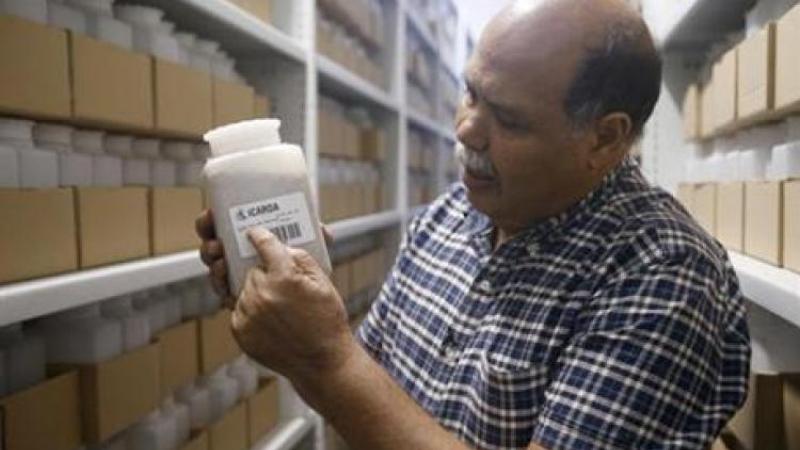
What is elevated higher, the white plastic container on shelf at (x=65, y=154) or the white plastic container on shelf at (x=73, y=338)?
the white plastic container on shelf at (x=65, y=154)

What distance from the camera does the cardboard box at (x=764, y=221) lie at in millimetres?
1238

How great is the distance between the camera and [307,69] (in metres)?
2.05

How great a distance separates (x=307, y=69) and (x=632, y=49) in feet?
3.74

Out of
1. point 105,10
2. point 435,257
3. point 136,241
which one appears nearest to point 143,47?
point 105,10

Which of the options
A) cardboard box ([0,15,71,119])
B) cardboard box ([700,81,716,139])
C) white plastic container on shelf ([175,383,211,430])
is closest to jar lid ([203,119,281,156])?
cardboard box ([0,15,71,119])

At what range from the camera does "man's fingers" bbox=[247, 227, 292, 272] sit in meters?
0.88

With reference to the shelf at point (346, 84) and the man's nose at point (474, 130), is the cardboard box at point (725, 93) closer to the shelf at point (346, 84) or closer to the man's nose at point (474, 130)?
the man's nose at point (474, 130)

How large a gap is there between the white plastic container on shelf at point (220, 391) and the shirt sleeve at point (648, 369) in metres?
0.90

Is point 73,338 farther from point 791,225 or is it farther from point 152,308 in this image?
point 791,225

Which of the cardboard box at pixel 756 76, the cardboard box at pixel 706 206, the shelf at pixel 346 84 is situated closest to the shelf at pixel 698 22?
the cardboard box at pixel 756 76

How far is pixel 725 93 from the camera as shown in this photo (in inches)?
63.3

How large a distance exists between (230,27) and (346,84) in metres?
0.86

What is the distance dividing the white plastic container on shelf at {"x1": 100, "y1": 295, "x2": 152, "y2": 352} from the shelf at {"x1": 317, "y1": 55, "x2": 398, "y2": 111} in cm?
96

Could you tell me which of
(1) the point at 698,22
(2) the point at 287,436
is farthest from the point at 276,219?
(1) the point at 698,22
